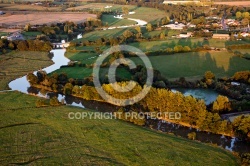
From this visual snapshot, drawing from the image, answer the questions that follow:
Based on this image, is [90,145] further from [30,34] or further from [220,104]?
[30,34]

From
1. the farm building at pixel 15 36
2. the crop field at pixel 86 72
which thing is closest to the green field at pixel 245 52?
the crop field at pixel 86 72

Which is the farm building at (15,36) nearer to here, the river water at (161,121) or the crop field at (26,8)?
the river water at (161,121)

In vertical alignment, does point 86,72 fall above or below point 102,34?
below

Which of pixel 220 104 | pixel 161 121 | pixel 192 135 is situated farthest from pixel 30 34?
pixel 192 135

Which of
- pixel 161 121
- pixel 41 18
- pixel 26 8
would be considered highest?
pixel 26 8

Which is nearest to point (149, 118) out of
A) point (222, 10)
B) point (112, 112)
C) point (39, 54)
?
point (112, 112)

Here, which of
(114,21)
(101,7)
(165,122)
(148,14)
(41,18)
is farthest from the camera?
(101,7)

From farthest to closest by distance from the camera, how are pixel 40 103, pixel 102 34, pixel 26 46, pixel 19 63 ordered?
pixel 102 34 → pixel 26 46 → pixel 19 63 → pixel 40 103
